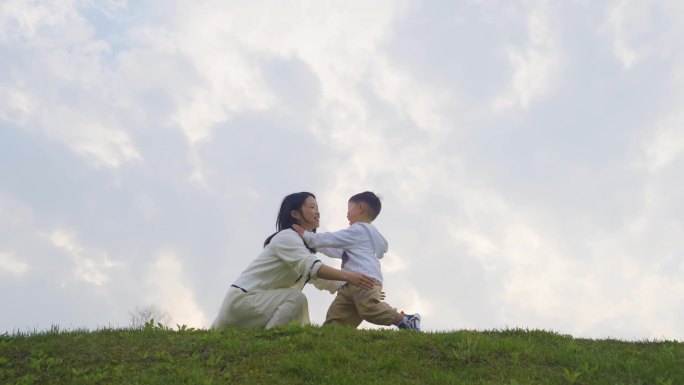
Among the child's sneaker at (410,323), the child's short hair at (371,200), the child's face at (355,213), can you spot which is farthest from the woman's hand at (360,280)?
the child's short hair at (371,200)

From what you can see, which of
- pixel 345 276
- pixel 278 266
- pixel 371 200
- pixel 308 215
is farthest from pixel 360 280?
pixel 371 200

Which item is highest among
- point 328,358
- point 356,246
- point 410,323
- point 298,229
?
point 298,229

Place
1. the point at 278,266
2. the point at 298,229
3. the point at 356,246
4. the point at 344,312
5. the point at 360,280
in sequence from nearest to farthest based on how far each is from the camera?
the point at 360,280 < the point at 278,266 < the point at 298,229 < the point at 344,312 < the point at 356,246

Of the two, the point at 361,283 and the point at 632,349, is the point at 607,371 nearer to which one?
the point at 632,349

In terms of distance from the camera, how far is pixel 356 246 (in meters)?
9.47

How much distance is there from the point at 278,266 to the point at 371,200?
1959 mm

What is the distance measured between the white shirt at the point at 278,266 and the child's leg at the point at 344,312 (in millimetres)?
727

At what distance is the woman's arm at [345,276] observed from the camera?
8.38 metres

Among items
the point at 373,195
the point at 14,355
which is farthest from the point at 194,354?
the point at 373,195

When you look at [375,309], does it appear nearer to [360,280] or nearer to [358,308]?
[358,308]

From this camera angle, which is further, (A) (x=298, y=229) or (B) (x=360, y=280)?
(A) (x=298, y=229)

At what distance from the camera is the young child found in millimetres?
8961

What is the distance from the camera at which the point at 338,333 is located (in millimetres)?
7840

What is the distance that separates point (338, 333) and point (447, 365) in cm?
146
